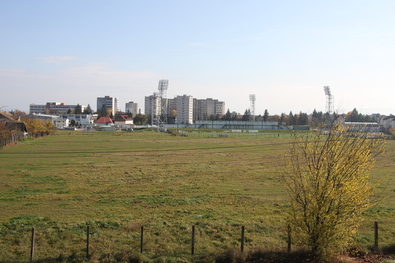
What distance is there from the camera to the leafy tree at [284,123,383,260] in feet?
30.0

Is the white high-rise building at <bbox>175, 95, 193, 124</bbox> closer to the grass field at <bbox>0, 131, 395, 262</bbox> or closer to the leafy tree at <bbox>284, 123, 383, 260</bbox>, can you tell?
the grass field at <bbox>0, 131, 395, 262</bbox>

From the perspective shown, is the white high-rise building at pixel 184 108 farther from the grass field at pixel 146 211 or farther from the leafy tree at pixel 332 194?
the leafy tree at pixel 332 194

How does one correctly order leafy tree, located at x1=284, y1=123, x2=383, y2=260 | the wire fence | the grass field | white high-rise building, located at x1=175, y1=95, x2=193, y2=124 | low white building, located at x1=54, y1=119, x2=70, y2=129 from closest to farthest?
leafy tree, located at x1=284, y1=123, x2=383, y2=260 < the wire fence < the grass field < low white building, located at x1=54, y1=119, x2=70, y2=129 < white high-rise building, located at x1=175, y1=95, x2=193, y2=124

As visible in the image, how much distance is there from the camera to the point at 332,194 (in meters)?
8.98

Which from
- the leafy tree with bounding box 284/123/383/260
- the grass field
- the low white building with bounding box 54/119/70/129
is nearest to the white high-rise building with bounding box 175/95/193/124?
the low white building with bounding box 54/119/70/129

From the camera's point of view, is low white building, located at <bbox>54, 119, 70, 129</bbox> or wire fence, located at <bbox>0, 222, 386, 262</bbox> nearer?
wire fence, located at <bbox>0, 222, 386, 262</bbox>

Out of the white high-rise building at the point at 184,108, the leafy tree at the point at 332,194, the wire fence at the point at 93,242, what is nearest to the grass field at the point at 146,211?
the wire fence at the point at 93,242

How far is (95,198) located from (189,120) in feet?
591

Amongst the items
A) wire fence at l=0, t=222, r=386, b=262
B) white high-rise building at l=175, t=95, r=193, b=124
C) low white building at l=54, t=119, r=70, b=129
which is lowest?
wire fence at l=0, t=222, r=386, b=262

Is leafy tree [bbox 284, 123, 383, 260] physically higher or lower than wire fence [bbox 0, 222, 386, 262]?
higher

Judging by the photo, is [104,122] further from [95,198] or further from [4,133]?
[95,198]

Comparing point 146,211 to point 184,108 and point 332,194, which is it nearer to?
point 332,194

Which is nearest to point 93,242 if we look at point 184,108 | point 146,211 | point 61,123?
point 146,211

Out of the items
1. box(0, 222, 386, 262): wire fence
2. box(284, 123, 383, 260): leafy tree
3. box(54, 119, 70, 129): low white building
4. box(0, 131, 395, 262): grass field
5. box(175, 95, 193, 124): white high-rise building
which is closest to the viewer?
box(284, 123, 383, 260): leafy tree
